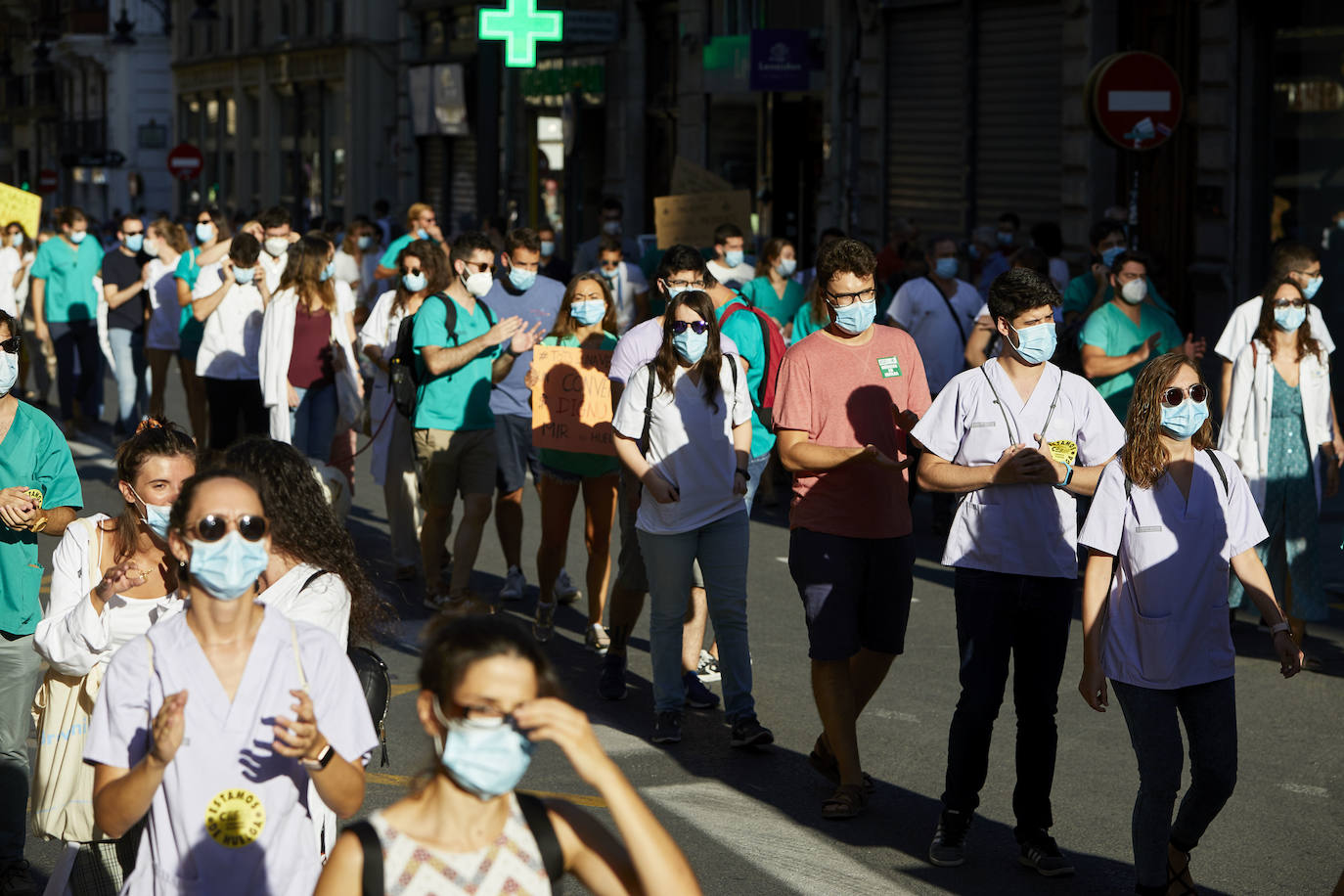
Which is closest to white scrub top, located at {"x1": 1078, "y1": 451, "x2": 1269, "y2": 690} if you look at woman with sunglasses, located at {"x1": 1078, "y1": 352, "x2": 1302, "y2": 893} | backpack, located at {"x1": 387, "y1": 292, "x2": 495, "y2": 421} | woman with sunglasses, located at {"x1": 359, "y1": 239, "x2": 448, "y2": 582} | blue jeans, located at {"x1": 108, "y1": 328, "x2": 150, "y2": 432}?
woman with sunglasses, located at {"x1": 1078, "y1": 352, "x2": 1302, "y2": 893}

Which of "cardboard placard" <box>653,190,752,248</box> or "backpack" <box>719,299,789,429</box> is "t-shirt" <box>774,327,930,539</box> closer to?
"backpack" <box>719,299,789,429</box>

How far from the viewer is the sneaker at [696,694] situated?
8.02 metres

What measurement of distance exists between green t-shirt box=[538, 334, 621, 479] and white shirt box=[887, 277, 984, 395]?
3343mm

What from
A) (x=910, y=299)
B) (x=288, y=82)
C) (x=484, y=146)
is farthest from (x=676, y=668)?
(x=288, y=82)

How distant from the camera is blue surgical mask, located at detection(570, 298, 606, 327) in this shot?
9.05 m

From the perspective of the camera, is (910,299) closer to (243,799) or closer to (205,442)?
(205,442)

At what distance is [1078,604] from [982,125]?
42.1 feet

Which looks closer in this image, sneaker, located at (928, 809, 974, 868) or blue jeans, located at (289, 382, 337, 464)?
sneaker, located at (928, 809, 974, 868)

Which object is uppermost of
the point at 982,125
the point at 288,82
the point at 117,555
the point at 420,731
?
the point at 288,82

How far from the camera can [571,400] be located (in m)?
8.98

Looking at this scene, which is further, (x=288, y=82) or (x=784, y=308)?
(x=288, y=82)

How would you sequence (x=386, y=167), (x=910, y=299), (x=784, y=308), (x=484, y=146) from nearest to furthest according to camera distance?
(x=910, y=299) < (x=784, y=308) < (x=484, y=146) < (x=386, y=167)

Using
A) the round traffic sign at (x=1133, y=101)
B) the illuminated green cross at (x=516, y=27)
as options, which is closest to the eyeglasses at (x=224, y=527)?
the round traffic sign at (x=1133, y=101)

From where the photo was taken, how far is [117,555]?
4586 mm
